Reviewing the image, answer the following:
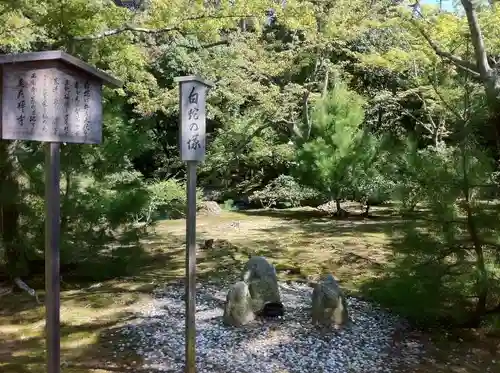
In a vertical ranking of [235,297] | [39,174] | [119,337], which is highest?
[39,174]

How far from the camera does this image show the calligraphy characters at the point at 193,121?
3.38 metres

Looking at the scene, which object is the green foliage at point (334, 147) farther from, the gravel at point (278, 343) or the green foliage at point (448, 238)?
the green foliage at point (448, 238)

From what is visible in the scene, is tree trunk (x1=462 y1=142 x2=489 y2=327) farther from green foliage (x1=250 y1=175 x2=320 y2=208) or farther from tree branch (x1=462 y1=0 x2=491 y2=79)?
green foliage (x1=250 y1=175 x2=320 y2=208)

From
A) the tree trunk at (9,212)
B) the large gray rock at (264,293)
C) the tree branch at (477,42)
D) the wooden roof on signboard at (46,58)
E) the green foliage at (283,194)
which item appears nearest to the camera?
the wooden roof on signboard at (46,58)

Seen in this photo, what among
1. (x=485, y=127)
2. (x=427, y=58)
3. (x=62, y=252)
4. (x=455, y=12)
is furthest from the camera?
(x=427, y=58)

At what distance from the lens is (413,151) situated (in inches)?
172

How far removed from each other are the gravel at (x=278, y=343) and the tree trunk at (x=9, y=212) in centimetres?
179

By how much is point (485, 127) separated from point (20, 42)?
164 inches

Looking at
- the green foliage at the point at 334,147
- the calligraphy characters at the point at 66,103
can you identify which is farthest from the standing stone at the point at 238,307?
the green foliage at the point at 334,147

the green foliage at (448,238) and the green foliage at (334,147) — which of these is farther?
the green foliage at (334,147)

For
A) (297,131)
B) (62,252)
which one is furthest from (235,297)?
(297,131)

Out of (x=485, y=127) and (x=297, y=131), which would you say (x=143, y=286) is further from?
(x=297, y=131)

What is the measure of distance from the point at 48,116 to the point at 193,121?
0.95 m

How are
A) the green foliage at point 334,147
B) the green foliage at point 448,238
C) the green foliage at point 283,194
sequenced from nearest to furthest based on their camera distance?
the green foliage at point 448,238, the green foliage at point 334,147, the green foliage at point 283,194
